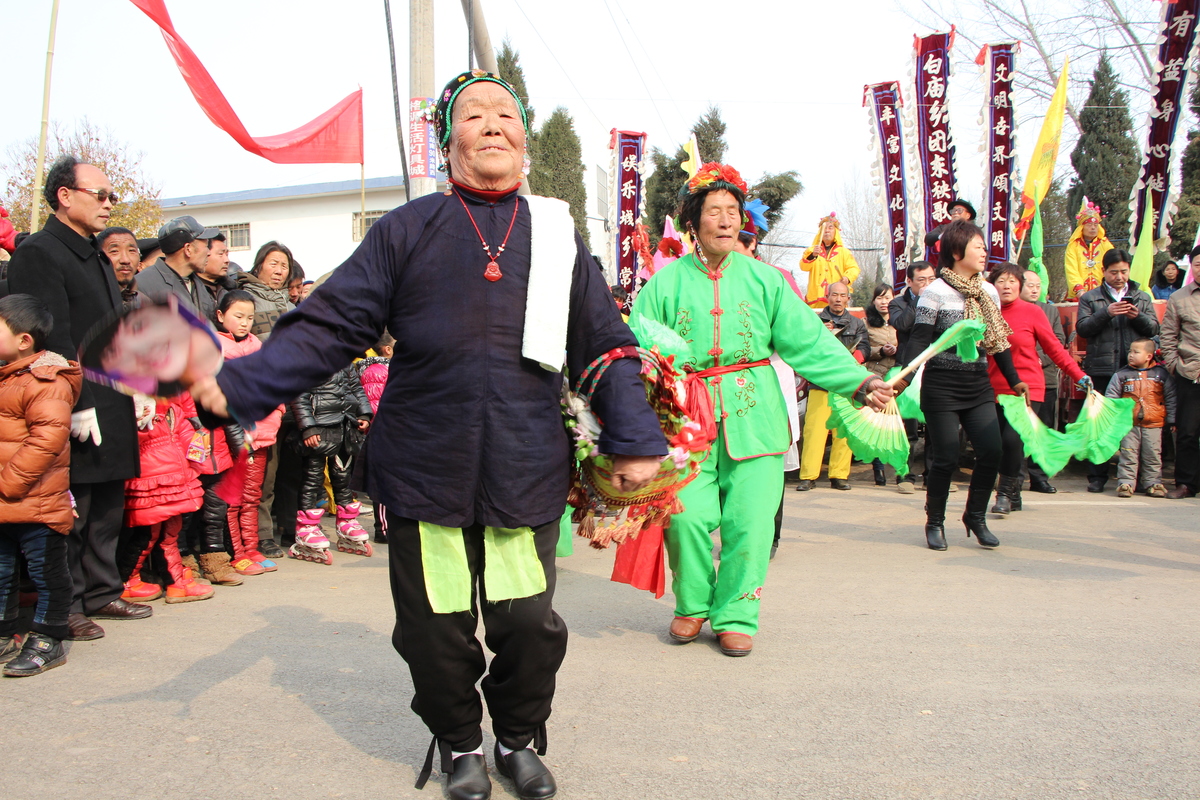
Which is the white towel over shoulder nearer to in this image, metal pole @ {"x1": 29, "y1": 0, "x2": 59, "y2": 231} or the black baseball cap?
the black baseball cap

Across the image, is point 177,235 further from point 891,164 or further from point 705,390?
point 891,164

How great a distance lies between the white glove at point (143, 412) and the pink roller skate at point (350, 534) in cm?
171

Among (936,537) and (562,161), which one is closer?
(936,537)

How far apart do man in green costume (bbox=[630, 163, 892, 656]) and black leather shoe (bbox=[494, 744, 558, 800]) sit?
1.43 metres

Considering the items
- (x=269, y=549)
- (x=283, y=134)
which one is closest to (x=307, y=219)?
(x=283, y=134)

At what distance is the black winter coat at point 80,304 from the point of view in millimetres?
4031

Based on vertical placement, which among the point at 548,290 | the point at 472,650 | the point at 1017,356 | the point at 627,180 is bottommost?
the point at 472,650

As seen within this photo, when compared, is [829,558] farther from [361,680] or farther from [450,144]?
[450,144]

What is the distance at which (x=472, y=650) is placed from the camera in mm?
2590

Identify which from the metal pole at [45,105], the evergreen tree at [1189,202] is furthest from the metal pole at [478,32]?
the evergreen tree at [1189,202]

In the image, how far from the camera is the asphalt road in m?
2.68

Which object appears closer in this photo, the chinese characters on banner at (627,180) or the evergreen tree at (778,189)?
the chinese characters on banner at (627,180)

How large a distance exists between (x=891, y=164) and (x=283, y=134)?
7.59m

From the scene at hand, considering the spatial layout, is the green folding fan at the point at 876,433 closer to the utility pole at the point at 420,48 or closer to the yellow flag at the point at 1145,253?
the utility pole at the point at 420,48
